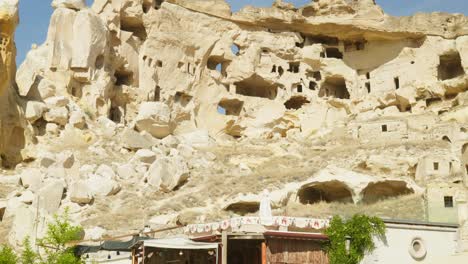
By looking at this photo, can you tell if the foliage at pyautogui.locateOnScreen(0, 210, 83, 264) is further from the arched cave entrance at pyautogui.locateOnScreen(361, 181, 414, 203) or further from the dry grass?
the arched cave entrance at pyautogui.locateOnScreen(361, 181, 414, 203)

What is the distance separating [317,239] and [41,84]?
26.7 m

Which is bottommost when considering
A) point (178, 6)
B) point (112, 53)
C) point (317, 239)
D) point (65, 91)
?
point (317, 239)

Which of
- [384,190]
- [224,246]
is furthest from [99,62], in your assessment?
[224,246]

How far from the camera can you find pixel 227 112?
171 feet

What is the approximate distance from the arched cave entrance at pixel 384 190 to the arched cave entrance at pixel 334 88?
64.7 ft

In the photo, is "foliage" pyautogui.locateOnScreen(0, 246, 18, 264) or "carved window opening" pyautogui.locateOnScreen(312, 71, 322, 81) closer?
"foliage" pyautogui.locateOnScreen(0, 246, 18, 264)

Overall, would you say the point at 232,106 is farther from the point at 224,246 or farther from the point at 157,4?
the point at 224,246

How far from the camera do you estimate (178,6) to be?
50.2 m

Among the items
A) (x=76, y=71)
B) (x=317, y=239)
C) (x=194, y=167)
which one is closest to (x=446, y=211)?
(x=317, y=239)

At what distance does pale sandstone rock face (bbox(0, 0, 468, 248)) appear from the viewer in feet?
109

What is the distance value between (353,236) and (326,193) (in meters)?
14.9

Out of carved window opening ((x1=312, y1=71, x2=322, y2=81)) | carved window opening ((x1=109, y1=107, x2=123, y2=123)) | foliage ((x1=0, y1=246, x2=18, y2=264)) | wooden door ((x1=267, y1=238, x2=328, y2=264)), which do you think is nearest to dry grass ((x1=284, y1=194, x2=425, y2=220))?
wooden door ((x1=267, y1=238, x2=328, y2=264))

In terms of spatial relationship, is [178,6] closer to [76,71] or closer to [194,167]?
[76,71]

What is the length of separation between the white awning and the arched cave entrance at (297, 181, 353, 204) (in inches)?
576
